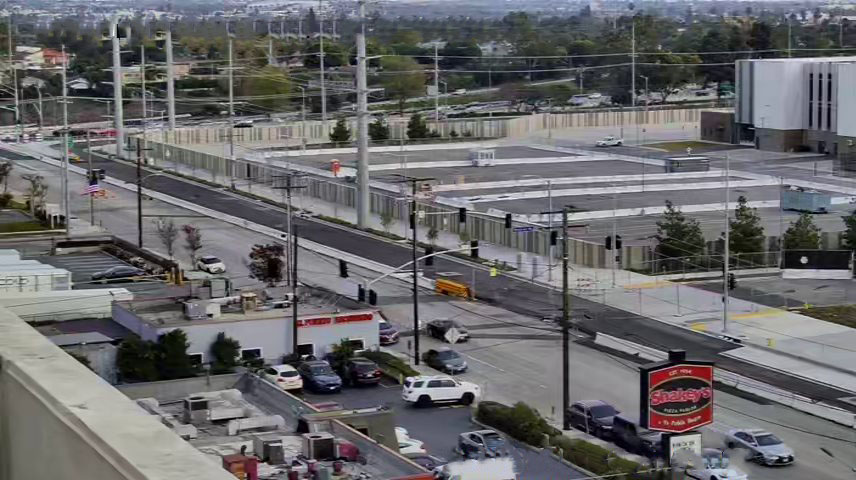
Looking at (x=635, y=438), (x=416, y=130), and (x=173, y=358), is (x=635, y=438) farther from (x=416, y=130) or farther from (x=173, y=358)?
(x=416, y=130)

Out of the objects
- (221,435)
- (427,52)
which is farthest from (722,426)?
(427,52)

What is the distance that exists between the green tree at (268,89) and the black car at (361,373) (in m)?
39.9

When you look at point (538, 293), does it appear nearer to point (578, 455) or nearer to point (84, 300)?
point (84, 300)

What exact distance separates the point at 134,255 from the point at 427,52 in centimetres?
4740

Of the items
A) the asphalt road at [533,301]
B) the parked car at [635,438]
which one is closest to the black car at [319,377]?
the parked car at [635,438]

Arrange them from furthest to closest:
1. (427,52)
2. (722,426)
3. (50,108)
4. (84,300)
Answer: (427,52) < (50,108) < (84,300) < (722,426)

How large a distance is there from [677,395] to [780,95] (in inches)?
938

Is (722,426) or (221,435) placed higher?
(221,435)

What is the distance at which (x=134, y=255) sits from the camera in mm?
18891

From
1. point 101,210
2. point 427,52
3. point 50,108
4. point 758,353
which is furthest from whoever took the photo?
point 427,52

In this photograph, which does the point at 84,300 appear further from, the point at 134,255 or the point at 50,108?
the point at 50,108

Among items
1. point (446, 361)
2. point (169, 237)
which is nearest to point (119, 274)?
point (169, 237)

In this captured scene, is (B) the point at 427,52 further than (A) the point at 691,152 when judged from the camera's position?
Yes

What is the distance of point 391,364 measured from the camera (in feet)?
43.0
